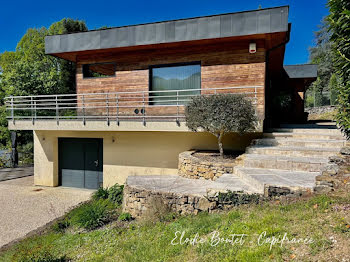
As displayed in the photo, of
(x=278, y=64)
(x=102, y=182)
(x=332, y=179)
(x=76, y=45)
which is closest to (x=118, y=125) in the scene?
(x=102, y=182)

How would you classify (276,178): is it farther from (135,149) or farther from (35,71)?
(35,71)

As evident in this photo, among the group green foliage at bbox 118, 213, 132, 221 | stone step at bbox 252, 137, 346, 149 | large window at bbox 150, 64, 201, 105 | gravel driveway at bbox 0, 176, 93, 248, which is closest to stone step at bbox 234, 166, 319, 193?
stone step at bbox 252, 137, 346, 149

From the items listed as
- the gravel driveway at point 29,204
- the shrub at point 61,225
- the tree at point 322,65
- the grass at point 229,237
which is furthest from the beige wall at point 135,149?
the tree at point 322,65

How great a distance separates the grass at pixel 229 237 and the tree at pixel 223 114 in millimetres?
2901

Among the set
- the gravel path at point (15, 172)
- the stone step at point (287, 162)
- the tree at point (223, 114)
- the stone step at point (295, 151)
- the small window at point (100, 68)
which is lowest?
the gravel path at point (15, 172)

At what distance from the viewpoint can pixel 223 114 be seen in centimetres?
711

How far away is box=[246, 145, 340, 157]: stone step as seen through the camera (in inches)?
271

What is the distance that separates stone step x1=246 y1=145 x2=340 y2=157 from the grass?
2911 mm

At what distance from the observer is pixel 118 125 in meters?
9.21

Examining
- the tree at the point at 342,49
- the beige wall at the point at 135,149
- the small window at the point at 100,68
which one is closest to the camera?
the tree at the point at 342,49

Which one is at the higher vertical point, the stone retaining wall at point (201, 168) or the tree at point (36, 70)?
the tree at point (36, 70)

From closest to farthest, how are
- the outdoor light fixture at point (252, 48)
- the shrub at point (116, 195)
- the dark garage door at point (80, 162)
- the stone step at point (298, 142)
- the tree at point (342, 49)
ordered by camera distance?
1. the tree at point (342, 49)
2. the stone step at point (298, 142)
3. the shrub at point (116, 195)
4. the outdoor light fixture at point (252, 48)
5. the dark garage door at point (80, 162)

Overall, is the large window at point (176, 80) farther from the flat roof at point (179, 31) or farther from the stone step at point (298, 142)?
the stone step at point (298, 142)

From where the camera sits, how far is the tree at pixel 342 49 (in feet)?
14.5
